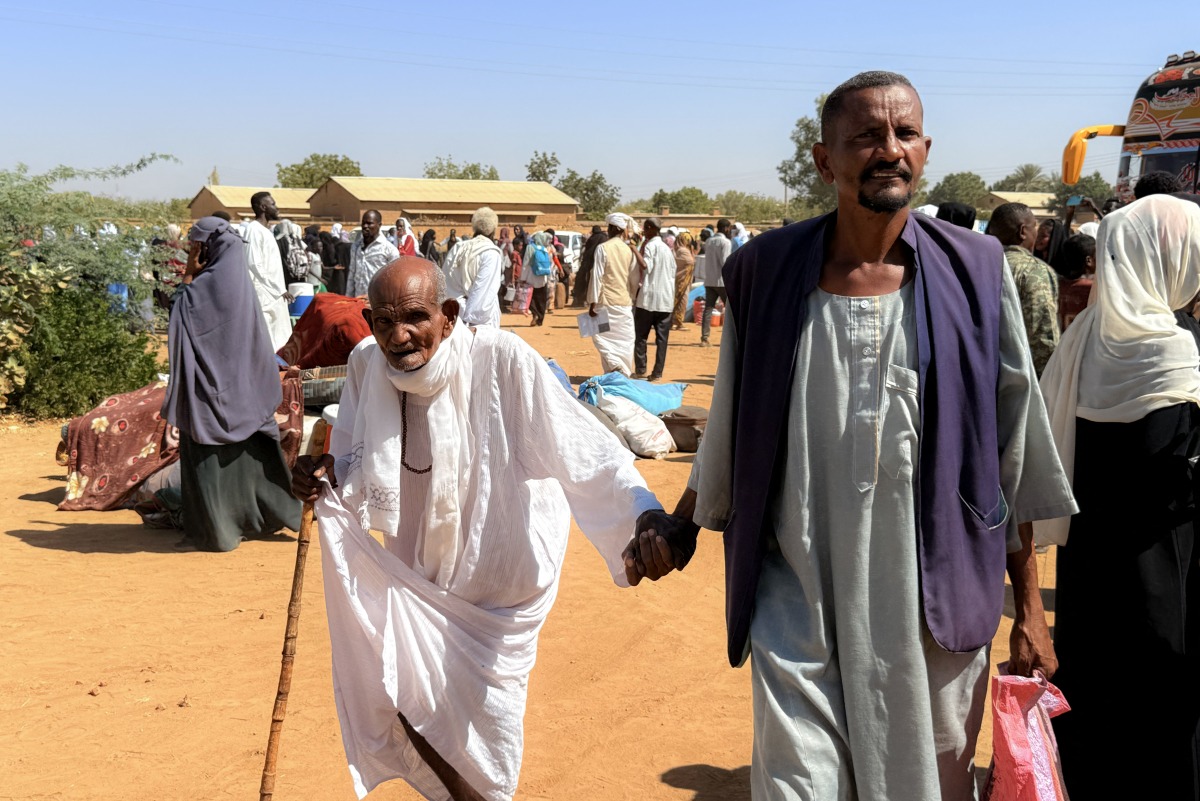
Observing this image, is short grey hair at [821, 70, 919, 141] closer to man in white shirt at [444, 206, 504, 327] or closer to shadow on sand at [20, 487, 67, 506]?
man in white shirt at [444, 206, 504, 327]

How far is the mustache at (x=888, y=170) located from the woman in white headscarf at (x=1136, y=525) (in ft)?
4.92

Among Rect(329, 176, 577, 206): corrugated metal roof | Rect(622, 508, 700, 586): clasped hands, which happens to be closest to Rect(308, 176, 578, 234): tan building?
Rect(329, 176, 577, 206): corrugated metal roof

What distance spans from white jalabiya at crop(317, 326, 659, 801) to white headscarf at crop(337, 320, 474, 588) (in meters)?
0.02

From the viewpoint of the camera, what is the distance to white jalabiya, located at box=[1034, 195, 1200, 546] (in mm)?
3670

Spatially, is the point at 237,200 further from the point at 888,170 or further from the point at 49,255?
the point at 888,170

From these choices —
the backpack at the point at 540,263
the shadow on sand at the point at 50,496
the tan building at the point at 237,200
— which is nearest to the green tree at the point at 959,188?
the tan building at the point at 237,200

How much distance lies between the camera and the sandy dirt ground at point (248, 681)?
4523 millimetres

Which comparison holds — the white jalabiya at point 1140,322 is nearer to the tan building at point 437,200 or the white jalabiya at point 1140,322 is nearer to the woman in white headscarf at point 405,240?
the woman in white headscarf at point 405,240

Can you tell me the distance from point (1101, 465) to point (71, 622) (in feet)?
16.9

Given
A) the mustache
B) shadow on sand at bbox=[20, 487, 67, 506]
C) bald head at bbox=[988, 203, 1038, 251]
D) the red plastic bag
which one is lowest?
shadow on sand at bbox=[20, 487, 67, 506]

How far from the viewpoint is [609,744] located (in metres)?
4.77

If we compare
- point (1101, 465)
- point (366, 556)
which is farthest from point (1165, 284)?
point (366, 556)

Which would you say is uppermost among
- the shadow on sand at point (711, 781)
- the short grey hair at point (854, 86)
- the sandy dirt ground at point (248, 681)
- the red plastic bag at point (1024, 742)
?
the short grey hair at point (854, 86)

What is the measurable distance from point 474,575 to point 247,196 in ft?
211
